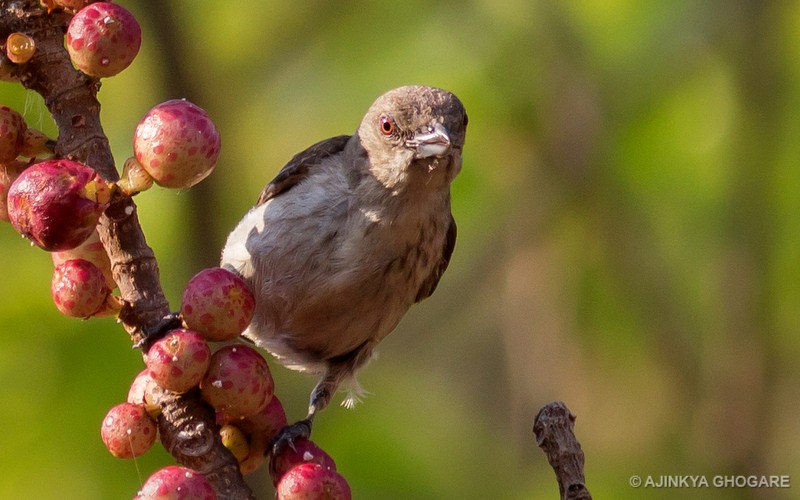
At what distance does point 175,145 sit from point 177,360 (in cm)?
38

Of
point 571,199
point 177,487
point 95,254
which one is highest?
point 571,199

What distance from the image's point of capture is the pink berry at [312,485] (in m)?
Result: 1.82

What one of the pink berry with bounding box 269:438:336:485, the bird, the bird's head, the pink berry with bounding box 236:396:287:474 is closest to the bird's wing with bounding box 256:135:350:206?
the bird

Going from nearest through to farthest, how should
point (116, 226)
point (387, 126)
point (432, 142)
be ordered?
1. point (116, 226)
2. point (432, 142)
3. point (387, 126)

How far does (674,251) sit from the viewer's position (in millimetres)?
7262

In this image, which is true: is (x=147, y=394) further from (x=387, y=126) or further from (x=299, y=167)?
(x=299, y=167)

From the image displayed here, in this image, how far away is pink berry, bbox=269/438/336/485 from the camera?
78.5 inches

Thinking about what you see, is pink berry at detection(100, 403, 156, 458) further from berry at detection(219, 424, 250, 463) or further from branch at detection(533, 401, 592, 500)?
branch at detection(533, 401, 592, 500)

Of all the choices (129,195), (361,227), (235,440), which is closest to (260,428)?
(235,440)

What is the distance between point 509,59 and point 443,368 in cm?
231

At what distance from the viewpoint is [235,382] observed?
1838 millimetres

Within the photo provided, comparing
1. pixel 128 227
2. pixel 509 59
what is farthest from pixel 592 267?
pixel 128 227

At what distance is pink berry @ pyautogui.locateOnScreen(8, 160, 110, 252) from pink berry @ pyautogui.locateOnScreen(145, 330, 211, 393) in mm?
237

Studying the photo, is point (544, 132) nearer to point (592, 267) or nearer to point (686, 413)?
point (592, 267)
